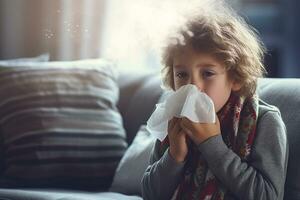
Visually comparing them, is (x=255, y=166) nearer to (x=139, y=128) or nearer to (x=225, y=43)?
(x=225, y=43)

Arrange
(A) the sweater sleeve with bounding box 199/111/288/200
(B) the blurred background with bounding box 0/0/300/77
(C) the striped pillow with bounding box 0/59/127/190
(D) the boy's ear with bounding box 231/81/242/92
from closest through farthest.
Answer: (A) the sweater sleeve with bounding box 199/111/288/200 → (D) the boy's ear with bounding box 231/81/242/92 → (B) the blurred background with bounding box 0/0/300/77 → (C) the striped pillow with bounding box 0/59/127/190

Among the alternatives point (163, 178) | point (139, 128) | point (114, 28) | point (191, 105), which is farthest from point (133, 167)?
point (114, 28)

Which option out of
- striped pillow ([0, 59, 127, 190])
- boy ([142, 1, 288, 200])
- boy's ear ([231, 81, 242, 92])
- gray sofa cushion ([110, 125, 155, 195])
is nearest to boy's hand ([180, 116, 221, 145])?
boy ([142, 1, 288, 200])

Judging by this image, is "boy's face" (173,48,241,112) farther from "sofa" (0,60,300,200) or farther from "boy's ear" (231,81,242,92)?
"sofa" (0,60,300,200)

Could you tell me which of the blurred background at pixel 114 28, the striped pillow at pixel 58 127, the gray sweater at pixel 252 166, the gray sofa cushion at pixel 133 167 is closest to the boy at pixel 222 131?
the gray sweater at pixel 252 166

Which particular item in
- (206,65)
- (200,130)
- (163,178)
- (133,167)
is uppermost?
(206,65)

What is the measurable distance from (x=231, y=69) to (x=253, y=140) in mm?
162

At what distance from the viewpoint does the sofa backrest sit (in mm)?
1385

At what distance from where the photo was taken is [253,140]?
51.2 inches

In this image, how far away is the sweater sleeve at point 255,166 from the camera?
4.08 ft

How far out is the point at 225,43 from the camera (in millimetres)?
1314

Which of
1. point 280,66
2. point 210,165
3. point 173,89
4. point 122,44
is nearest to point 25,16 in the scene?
point 122,44

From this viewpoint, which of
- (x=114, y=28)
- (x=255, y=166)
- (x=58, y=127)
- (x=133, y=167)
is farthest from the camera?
(x=114, y=28)

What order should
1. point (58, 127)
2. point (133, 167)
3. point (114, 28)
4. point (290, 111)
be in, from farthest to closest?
1. point (114, 28)
2. point (58, 127)
3. point (133, 167)
4. point (290, 111)
